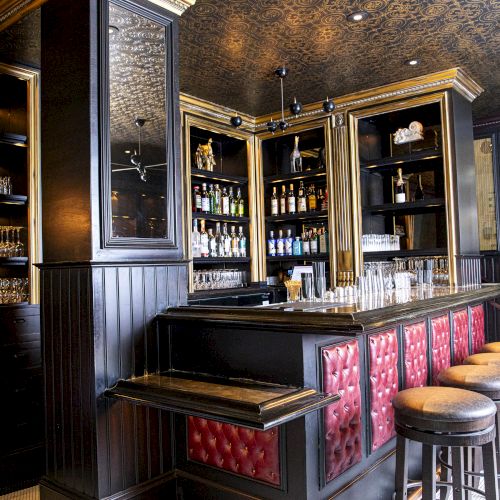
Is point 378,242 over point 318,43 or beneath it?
beneath

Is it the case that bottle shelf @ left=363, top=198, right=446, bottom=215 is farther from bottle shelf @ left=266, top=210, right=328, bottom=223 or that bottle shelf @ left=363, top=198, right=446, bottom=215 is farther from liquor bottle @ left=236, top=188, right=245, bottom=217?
liquor bottle @ left=236, top=188, right=245, bottom=217

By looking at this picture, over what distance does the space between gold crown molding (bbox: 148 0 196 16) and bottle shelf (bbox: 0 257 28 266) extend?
2022mm

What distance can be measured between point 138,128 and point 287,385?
157cm

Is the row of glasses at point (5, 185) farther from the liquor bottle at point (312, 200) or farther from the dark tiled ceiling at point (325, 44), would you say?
the liquor bottle at point (312, 200)

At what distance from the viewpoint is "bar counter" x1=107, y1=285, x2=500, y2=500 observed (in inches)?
82.7

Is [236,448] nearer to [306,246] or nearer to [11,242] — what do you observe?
[11,242]

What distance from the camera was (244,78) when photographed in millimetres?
4422

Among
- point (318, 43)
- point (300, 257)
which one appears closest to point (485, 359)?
point (318, 43)

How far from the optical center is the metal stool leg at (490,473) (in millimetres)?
1987

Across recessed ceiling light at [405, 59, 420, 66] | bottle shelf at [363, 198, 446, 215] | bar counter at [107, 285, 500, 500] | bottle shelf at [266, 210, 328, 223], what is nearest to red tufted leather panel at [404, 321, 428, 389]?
bar counter at [107, 285, 500, 500]

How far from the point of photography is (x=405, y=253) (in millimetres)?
4910

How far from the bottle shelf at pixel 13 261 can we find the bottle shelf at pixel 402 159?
3.27 m

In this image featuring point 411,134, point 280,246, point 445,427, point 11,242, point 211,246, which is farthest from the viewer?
point 280,246

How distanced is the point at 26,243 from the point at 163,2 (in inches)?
79.5
